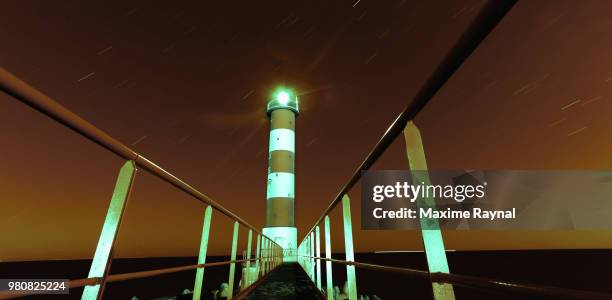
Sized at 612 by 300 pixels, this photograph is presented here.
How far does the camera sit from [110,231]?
107cm

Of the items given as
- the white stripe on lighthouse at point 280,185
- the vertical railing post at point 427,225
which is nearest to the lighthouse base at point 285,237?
the white stripe on lighthouse at point 280,185

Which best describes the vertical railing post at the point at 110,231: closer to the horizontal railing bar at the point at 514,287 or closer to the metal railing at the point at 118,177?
the metal railing at the point at 118,177

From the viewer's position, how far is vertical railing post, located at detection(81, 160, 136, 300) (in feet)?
3.26

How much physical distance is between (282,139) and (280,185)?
241 cm

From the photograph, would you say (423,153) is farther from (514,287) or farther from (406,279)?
(406,279)

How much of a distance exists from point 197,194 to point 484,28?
1.68 metres

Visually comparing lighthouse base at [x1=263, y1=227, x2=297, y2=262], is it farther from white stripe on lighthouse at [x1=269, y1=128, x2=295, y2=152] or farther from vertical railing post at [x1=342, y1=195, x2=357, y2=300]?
vertical railing post at [x1=342, y1=195, x2=357, y2=300]

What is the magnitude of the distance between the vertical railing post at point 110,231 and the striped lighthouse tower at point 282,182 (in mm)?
12375

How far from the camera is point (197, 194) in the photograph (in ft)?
6.35

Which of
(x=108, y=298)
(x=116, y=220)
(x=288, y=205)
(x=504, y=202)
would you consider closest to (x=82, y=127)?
(x=116, y=220)

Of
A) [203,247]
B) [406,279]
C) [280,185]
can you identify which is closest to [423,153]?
[203,247]

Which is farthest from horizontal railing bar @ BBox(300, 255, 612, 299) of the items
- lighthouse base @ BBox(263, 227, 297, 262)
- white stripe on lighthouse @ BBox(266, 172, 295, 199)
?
white stripe on lighthouse @ BBox(266, 172, 295, 199)

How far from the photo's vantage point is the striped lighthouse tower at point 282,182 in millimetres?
13453

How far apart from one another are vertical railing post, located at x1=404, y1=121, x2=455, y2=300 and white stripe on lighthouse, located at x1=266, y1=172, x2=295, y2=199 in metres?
13.2
